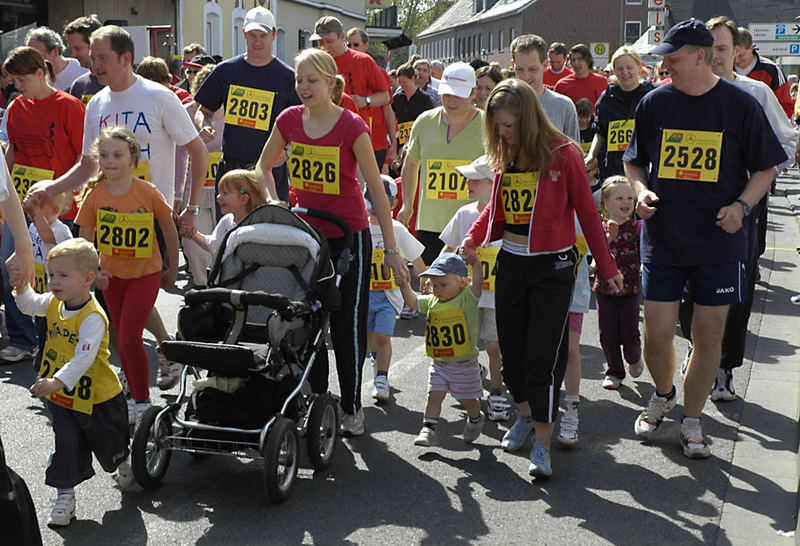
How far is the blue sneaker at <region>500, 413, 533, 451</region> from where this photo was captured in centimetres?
589

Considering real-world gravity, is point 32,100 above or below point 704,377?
above

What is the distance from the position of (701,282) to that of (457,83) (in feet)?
6.98

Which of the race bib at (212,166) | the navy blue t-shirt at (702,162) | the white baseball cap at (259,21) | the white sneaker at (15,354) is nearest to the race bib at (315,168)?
the navy blue t-shirt at (702,162)

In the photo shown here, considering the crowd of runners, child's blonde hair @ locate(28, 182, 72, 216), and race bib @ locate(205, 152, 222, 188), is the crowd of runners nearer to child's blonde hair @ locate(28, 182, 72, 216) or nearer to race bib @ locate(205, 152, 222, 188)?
child's blonde hair @ locate(28, 182, 72, 216)

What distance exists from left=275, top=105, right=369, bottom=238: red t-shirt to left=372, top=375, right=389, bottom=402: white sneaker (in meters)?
1.27

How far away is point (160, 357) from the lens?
723cm

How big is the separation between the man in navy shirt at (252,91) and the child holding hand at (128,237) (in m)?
2.23

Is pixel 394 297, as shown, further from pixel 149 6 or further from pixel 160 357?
pixel 149 6

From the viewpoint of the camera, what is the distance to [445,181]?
279 inches

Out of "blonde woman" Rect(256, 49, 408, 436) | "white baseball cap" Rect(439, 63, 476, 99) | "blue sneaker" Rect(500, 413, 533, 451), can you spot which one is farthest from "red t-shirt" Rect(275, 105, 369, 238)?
"blue sneaker" Rect(500, 413, 533, 451)

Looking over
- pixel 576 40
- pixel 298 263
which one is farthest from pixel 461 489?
pixel 576 40

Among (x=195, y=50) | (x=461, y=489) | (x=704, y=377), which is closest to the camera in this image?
(x=461, y=489)

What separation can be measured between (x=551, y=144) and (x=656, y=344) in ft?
4.29

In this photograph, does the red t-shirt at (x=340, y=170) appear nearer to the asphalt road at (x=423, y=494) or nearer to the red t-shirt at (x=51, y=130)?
the asphalt road at (x=423, y=494)
